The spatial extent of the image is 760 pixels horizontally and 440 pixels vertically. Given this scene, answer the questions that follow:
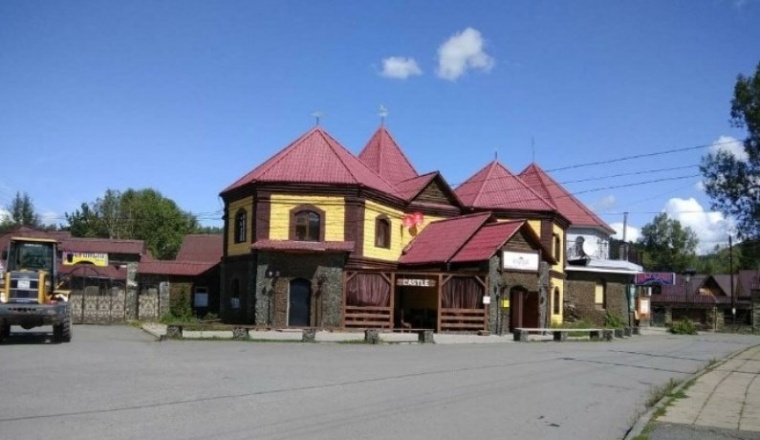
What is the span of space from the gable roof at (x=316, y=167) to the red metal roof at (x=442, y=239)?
2.71 metres

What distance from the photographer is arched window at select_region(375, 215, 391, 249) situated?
3566 cm

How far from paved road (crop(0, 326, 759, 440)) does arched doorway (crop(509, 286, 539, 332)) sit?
40.4 ft

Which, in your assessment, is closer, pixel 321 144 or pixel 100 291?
pixel 321 144

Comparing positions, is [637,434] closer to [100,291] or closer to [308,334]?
[308,334]

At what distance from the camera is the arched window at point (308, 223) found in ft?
110

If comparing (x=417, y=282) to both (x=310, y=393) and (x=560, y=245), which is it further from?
(x=310, y=393)

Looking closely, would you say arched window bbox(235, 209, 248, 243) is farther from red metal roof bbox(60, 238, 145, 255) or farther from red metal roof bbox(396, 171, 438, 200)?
red metal roof bbox(60, 238, 145, 255)

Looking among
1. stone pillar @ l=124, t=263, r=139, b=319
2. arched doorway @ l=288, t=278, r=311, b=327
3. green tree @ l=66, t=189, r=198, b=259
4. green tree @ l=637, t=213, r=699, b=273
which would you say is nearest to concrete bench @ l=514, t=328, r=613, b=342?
arched doorway @ l=288, t=278, r=311, b=327

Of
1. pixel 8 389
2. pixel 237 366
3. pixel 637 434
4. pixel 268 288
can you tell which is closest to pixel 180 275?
pixel 268 288

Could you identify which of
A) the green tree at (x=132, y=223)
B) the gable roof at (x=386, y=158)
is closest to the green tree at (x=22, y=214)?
the green tree at (x=132, y=223)

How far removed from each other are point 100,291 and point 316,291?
23352 mm

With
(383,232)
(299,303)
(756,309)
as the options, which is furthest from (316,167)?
(756,309)

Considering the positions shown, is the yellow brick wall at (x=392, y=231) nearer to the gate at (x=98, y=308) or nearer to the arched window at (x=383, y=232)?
the arched window at (x=383, y=232)

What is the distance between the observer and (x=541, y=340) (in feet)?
101
